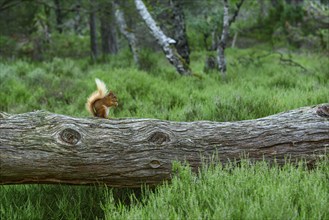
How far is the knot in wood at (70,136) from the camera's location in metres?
3.57

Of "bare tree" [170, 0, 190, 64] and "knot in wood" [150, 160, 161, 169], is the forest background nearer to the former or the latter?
"bare tree" [170, 0, 190, 64]

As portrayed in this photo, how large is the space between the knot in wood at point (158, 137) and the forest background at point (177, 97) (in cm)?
33

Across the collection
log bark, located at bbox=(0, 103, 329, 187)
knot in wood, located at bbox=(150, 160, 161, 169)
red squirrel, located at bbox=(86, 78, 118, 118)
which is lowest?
knot in wood, located at bbox=(150, 160, 161, 169)

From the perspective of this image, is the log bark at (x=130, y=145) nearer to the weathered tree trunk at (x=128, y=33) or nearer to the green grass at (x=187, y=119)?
the green grass at (x=187, y=119)

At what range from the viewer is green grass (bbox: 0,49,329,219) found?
281 cm

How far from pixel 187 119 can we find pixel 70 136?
108 inches

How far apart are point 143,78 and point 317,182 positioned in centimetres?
646

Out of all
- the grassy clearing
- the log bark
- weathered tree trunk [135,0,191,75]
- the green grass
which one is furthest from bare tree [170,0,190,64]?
the grassy clearing

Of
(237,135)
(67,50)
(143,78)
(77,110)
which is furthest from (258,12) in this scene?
(237,135)

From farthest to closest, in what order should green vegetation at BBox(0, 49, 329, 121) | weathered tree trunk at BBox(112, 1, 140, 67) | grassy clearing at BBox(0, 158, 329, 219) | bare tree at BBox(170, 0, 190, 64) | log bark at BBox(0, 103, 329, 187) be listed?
weathered tree trunk at BBox(112, 1, 140, 67) < bare tree at BBox(170, 0, 190, 64) < green vegetation at BBox(0, 49, 329, 121) < log bark at BBox(0, 103, 329, 187) < grassy clearing at BBox(0, 158, 329, 219)

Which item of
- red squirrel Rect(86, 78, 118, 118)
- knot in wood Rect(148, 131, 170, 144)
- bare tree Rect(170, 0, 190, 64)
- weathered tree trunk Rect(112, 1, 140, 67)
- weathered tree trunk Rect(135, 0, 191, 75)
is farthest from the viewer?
weathered tree trunk Rect(112, 1, 140, 67)

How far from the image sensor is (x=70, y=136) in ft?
11.8

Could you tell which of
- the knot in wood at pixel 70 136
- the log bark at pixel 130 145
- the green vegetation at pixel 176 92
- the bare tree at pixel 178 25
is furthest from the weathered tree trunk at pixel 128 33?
the knot in wood at pixel 70 136

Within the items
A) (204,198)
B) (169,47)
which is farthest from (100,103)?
(169,47)
